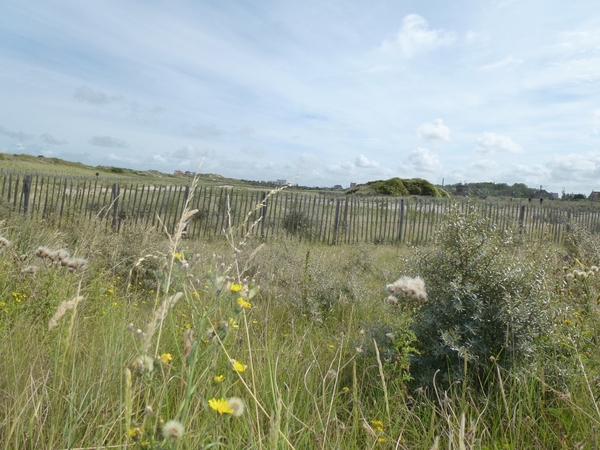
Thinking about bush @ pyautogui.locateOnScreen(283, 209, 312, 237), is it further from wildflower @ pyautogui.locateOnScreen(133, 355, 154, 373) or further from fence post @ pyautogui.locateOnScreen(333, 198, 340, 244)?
wildflower @ pyautogui.locateOnScreen(133, 355, 154, 373)

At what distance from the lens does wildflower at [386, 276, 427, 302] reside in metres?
2.77

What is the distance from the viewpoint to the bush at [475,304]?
8.55 ft

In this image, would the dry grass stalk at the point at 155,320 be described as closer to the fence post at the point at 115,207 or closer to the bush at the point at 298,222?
the fence post at the point at 115,207

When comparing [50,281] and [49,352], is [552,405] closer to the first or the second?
[49,352]

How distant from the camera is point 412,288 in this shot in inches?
110

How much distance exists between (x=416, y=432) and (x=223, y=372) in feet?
3.31

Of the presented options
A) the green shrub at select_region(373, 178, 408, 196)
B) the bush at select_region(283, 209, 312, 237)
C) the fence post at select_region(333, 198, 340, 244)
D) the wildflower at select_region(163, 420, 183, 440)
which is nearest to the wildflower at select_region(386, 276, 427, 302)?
the wildflower at select_region(163, 420, 183, 440)

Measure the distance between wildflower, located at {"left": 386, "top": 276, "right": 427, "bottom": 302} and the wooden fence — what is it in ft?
24.9

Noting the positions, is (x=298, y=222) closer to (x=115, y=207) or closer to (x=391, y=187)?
(x=115, y=207)

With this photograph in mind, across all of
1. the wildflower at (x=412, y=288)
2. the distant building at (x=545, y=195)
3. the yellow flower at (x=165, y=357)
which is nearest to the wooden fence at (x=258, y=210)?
the wildflower at (x=412, y=288)

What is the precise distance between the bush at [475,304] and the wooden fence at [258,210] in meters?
7.48

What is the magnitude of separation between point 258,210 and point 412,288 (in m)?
9.16

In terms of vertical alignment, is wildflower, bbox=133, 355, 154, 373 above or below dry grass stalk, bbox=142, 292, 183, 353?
below

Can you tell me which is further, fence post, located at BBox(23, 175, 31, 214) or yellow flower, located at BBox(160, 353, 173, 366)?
fence post, located at BBox(23, 175, 31, 214)
